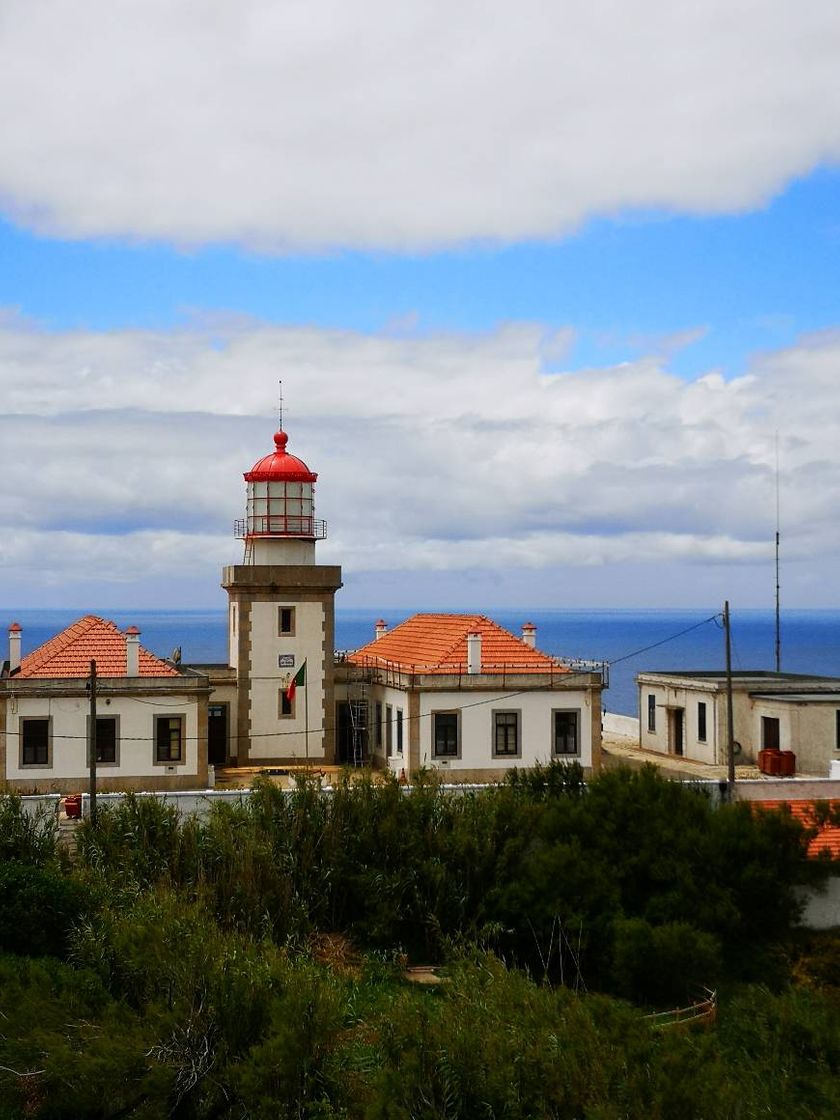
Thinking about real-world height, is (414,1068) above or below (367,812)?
below

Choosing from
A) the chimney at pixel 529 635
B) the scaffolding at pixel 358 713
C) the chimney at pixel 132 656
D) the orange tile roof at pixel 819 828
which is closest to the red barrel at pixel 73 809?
the chimney at pixel 132 656

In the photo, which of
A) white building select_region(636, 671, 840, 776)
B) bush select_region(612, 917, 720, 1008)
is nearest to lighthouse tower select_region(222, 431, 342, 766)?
white building select_region(636, 671, 840, 776)

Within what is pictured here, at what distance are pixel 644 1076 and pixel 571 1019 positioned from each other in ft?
4.27

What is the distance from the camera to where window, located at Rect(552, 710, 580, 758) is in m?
32.8

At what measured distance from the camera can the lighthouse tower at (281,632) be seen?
3422cm

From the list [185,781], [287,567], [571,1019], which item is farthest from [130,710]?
[571,1019]

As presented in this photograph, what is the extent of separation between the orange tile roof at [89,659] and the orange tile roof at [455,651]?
6346mm

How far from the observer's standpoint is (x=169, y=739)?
1232 inches

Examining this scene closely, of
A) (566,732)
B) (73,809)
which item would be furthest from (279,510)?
(73,809)

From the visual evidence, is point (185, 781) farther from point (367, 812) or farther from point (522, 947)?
point (522, 947)

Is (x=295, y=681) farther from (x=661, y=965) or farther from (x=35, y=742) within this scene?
(x=661, y=965)

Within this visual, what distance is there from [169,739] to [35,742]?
296 centimetres

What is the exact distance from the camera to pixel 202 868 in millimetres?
21734

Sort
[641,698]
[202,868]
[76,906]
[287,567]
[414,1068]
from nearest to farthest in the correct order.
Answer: [414,1068] < [76,906] < [202,868] < [287,567] < [641,698]
